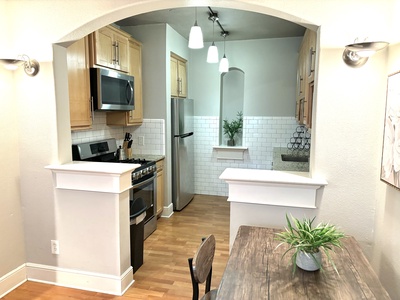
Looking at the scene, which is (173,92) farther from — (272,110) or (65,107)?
(65,107)

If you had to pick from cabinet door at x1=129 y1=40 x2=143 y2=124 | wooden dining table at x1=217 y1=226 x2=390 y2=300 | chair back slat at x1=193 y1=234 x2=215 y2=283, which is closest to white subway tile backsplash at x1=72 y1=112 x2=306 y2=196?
cabinet door at x1=129 y1=40 x2=143 y2=124

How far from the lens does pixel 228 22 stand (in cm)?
410

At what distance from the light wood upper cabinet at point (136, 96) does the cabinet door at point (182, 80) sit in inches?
33.0

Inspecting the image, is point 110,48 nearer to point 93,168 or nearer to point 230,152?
point 93,168

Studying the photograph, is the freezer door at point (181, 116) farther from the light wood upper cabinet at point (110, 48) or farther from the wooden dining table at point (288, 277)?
the wooden dining table at point (288, 277)

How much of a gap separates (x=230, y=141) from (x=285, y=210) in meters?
3.39

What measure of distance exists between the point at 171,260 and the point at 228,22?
3164 millimetres

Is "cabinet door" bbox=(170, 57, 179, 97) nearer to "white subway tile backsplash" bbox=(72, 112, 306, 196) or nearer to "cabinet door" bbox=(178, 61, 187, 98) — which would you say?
"cabinet door" bbox=(178, 61, 187, 98)

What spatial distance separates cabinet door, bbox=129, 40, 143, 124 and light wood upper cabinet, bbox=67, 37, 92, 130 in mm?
851

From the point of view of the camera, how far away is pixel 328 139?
6.43 feet

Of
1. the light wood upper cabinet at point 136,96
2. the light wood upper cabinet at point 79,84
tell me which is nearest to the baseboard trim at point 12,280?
the light wood upper cabinet at point 79,84

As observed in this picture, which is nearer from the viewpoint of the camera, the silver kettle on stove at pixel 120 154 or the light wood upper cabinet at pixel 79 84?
the light wood upper cabinet at pixel 79 84

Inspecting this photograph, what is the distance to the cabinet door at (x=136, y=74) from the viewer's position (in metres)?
3.89

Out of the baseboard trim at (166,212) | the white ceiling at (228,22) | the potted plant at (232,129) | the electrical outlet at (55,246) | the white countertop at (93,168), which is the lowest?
the baseboard trim at (166,212)
